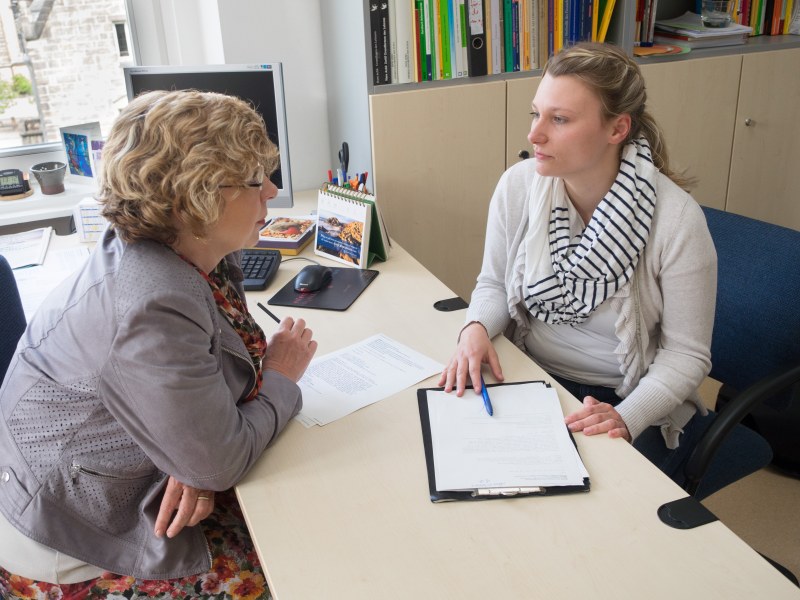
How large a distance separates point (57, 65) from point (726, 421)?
7.83 feet

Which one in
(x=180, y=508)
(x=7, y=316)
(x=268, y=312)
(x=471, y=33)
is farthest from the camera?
(x=471, y=33)

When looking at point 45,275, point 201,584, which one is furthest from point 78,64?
point 201,584

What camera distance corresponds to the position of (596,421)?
1215mm

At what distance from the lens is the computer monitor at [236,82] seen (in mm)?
2045

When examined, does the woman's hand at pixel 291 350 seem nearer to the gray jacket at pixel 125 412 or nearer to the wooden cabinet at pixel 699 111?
the gray jacket at pixel 125 412

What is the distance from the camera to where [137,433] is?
3.44ft

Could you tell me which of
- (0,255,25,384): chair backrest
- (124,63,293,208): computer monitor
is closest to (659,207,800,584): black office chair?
(124,63,293,208): computer monitor

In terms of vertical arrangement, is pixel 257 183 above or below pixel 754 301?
above

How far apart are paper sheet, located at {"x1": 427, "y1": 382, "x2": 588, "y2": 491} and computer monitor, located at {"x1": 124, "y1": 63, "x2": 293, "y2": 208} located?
1.07 m

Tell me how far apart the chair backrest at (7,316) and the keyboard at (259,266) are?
1.67 ft

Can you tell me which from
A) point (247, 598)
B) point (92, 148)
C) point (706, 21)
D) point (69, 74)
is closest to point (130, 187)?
point (247, 598)

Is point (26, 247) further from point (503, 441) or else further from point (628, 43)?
point (628, 43)

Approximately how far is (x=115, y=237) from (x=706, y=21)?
7.95 ft

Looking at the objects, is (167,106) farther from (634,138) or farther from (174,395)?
(634,138)
